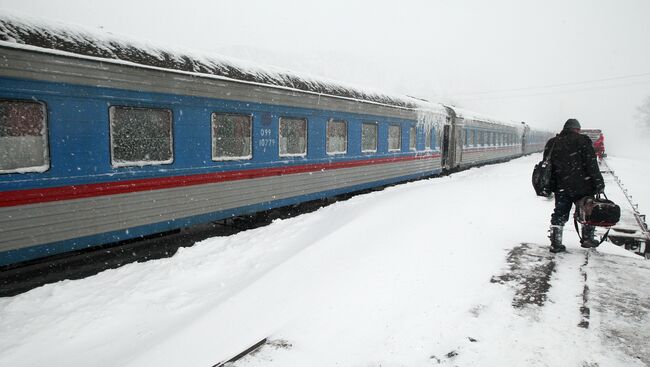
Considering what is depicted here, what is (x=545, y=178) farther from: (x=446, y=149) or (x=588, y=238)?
(x=446, y=149)

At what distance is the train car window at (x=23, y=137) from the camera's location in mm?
4242

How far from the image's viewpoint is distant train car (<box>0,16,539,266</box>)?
14.3ft

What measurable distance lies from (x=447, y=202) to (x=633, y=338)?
5.58 metres

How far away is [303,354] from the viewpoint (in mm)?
3041

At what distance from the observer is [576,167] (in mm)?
5180

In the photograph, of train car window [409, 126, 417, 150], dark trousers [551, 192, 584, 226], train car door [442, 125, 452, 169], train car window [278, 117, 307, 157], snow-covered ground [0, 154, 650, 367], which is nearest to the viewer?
snow-covered ground [0, 154, 650, 367]

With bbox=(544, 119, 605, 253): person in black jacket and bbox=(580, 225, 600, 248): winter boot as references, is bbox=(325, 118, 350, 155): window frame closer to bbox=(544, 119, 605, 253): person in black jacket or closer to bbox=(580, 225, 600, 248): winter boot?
bbox=(544, 119, 605, 253): person in black jacket

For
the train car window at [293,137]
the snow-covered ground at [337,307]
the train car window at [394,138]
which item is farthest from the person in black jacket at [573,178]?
the train car window at [394,138]

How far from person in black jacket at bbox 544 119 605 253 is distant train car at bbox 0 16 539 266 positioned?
497 cm

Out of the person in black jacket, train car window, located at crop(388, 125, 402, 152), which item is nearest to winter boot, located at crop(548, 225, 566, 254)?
the person in black jacket

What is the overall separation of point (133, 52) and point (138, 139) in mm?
1212

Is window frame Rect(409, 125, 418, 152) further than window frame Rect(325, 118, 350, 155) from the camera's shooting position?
Yes

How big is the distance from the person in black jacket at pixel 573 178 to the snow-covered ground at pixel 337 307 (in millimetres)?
299

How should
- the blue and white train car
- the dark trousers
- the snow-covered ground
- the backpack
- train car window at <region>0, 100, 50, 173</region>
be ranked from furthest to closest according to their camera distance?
1. the backpack
2. the dark trousers
3. the blue and white train car
4. train car window at <region>0, 100, 50, 173</region>
5. the snow-covered ground
